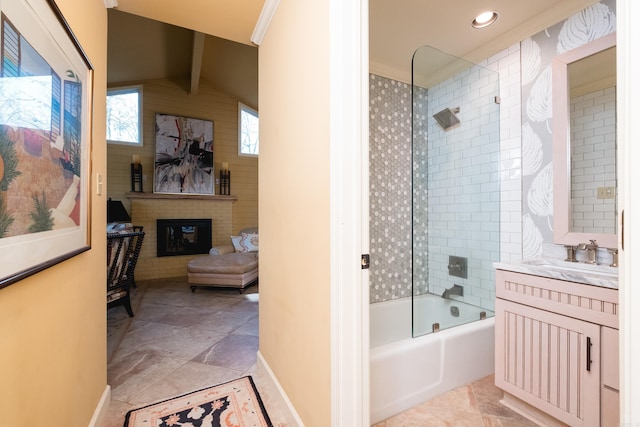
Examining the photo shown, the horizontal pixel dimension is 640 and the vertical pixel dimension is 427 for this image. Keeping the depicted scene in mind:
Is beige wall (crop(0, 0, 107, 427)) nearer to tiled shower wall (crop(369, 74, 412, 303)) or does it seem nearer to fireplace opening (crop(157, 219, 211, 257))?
tiled shower wall (crop(369, 74, 412, 303))

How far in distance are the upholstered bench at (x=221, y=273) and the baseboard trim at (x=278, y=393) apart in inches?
81.7

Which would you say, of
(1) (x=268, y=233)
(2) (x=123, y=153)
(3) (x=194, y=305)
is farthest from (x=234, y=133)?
(1) (x=268, y=233)

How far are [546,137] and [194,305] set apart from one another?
390 centimetres

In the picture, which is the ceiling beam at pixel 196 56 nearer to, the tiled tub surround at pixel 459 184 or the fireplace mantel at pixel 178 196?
the fireplace mantel at pixel 178 196

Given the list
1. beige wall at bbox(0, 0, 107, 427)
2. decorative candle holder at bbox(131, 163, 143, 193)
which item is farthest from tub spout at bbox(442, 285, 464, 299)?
decorative candle holder at bbox(131, 163, 143, 193)

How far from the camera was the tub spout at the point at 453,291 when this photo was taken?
242 centimetres

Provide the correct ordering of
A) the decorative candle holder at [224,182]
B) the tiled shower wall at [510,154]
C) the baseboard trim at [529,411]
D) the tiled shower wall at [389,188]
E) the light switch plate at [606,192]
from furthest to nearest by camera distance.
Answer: the decorative candle holder at [224,182], the tiled shower wall at [389,188], the tiled shower wall at [510,154], the light switch plate at [606,192], the baseboard trim at [529,411]

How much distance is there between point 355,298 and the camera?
1.10 metres

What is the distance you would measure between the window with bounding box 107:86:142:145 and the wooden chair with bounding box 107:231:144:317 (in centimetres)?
266

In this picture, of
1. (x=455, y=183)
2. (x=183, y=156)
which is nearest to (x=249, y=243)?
(x=183, y=156)

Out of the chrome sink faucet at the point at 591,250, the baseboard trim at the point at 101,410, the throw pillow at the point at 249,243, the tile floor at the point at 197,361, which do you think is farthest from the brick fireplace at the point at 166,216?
the chrome sink faucet at the point at 591,250

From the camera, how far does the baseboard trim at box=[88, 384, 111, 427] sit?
1.41m

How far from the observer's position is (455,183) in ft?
8.23

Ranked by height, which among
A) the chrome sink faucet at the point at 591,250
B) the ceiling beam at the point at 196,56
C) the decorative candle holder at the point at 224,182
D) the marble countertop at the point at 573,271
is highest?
the ceiling beam at the point at 196,56
